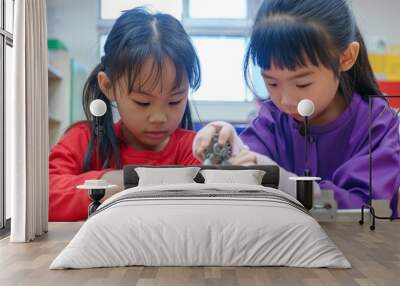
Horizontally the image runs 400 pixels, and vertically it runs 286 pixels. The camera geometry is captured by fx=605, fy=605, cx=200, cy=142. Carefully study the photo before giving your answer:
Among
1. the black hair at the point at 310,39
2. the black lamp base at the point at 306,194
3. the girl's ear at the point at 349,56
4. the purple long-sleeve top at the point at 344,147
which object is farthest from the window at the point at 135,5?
the black lamp base at the point at 306,194

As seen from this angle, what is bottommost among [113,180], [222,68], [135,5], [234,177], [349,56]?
[113,180]

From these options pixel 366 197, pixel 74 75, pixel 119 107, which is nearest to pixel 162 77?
pixel 119 107

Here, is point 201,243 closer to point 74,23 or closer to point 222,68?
point 222,68

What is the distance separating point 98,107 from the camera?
6.51m

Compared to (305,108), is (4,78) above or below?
above

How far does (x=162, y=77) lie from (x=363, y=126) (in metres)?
2.26

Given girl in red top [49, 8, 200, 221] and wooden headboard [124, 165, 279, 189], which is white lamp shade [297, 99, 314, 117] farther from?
girl in red top [49, 8, 200, 221]

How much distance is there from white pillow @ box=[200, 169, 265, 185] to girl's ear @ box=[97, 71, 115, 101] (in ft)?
4.60

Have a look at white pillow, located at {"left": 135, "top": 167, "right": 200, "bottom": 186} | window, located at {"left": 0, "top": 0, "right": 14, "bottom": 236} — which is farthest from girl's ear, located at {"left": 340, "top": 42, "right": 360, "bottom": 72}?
window, located at {"left": 0, "top": 0, "right": 14, "bottom": 236}

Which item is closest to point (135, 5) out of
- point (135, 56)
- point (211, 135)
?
point (135, 56)

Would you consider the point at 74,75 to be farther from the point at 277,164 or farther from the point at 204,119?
Result: the point at 277,164

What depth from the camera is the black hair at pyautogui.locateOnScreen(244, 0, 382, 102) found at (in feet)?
21.3

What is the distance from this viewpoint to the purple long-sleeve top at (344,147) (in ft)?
21.6

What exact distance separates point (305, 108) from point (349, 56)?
0.84 meters
